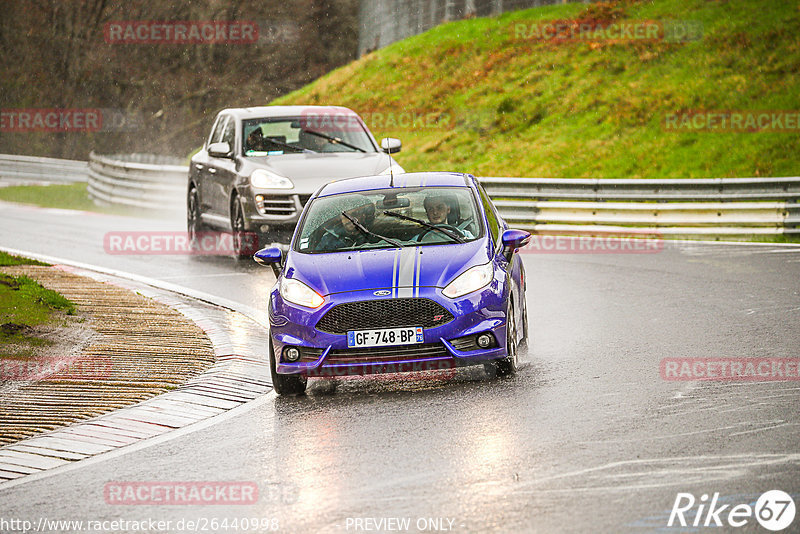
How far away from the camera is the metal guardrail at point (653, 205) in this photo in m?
19.6

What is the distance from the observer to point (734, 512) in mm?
5781

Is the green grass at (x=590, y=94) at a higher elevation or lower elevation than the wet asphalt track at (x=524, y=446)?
higher

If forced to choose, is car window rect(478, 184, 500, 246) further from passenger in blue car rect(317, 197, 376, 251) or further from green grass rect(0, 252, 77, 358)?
green grass rect(0, 252, 77, 358)

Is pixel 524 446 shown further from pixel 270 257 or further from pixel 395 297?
pixel 270 257

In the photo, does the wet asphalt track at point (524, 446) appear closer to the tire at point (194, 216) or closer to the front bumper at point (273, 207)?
the front bumper at point (273, 207)

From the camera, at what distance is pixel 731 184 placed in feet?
66.0

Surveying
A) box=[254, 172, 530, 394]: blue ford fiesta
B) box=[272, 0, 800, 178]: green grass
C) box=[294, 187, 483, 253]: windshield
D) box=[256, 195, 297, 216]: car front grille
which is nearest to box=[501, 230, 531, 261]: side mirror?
box=[254, 172, 530, 394]: blue ford fiesta

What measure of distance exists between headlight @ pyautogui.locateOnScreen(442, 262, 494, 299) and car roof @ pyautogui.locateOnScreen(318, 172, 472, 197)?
4.97 feet

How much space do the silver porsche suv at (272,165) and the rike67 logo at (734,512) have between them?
1002 centimetres

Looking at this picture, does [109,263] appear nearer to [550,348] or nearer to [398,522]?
[550,348]

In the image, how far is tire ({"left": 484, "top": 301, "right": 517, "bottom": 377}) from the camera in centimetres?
935

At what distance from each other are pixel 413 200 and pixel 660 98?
2270cm

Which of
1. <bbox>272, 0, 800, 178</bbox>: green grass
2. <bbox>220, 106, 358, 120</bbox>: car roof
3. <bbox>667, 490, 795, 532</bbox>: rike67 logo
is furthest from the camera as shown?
<bbox>272, 0, 800, 178</bbox>: green grass

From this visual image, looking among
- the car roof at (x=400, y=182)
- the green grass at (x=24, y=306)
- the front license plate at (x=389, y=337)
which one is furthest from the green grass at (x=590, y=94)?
the front license plate at (x=389, y=337)
